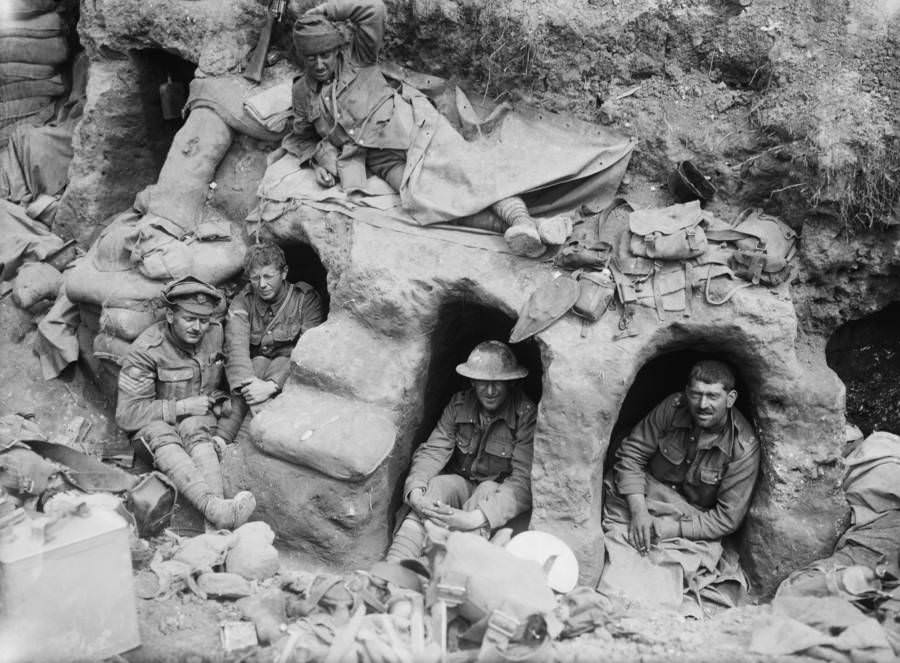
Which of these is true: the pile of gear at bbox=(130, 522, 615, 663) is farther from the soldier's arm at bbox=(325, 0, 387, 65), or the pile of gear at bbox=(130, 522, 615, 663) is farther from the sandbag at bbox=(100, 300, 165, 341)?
the soldier's arm at bbox=(325, 0, 387, 65)

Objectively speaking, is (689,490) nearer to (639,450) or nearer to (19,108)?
(639,450)

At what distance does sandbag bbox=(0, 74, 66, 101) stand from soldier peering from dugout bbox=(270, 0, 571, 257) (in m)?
3.97

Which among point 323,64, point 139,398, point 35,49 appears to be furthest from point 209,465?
point 35,49

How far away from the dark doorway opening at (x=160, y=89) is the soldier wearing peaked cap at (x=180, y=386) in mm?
2575

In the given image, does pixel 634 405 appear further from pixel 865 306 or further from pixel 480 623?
pixel 480 623

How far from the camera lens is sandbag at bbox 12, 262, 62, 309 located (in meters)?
10.6

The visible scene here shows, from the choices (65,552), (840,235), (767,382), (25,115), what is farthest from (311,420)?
(25,115)

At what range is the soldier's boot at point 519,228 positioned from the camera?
841 cm

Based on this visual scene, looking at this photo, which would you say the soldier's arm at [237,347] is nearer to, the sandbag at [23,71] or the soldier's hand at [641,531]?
the soldier's hand at [641,531]

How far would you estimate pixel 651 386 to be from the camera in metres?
9.33

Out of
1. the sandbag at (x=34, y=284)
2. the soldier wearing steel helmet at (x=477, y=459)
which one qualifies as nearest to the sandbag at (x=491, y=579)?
the soldier wearing steel helmet at (x=477, y=459)

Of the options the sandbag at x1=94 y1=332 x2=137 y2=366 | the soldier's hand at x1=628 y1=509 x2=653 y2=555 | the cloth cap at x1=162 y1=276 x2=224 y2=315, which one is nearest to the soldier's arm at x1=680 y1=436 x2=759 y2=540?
the soldier's hand at x1=628 y1=509 x2=653 y2=555

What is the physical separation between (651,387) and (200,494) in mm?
3546

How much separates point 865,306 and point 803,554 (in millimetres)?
1918
